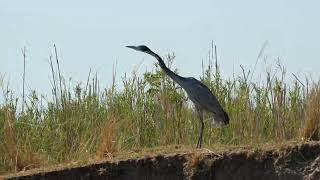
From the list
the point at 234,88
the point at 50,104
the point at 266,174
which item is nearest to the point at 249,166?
the point at 266,174

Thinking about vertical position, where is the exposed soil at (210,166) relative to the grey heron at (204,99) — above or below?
below

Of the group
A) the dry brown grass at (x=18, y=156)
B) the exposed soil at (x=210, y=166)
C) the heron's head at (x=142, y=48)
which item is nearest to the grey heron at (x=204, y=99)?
the heron's head at (x=142, y=48)

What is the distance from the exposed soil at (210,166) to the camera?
6.91m

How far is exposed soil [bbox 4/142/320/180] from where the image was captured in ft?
22.7

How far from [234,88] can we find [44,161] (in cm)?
273

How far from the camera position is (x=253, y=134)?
8969 millimetres

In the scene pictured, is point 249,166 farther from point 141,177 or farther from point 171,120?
point 171,120

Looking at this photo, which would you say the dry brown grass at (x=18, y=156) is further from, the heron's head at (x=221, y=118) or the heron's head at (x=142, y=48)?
the heron's head at (x=221, y=118)

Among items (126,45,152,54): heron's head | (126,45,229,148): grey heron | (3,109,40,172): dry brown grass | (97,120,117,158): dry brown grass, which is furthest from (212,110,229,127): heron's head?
(3,109,40,172): dry brown grass

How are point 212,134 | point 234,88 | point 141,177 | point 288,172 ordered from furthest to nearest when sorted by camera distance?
point 234,88, point 212,134, point 141,177, point 288,172

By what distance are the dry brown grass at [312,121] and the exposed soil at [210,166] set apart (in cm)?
62

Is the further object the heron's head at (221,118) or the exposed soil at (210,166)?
the heron's head at (221,118)

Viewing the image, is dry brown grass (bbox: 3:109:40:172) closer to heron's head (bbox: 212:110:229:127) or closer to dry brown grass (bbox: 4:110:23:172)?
dry brown grass (bbox: 4:110:23:172)

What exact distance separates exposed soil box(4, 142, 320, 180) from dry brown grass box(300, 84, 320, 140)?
62 centimetres
